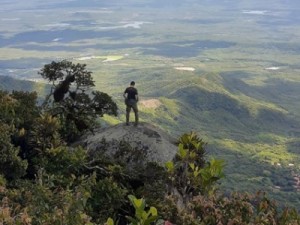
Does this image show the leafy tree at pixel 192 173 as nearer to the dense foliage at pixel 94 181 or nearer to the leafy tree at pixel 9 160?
the dense foliage at pixel 94 181

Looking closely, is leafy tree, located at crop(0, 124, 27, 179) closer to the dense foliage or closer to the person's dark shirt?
the dense foliage

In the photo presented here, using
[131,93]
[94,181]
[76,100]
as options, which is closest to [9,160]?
[94,181]

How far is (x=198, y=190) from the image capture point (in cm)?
2616

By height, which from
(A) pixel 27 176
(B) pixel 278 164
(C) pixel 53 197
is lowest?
(B) pixel 278 164

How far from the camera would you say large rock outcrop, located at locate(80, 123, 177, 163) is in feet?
117

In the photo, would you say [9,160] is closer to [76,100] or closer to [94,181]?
[94,181]

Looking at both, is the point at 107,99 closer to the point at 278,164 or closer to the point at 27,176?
the point at 27,176

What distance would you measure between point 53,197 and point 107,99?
81.5 feet

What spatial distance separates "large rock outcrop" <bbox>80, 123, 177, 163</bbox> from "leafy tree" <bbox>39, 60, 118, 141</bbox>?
10.6 feet

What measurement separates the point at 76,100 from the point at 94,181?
59.1ft

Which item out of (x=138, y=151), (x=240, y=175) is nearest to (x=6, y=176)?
(x=138, y=151)

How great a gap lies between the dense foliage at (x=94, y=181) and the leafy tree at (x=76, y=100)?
95 mm

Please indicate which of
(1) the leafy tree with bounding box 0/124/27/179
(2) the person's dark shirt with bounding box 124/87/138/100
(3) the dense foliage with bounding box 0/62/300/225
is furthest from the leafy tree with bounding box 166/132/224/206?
(1) the leafy tree with bounding box 0/124/27/179

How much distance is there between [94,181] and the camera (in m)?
26.6
